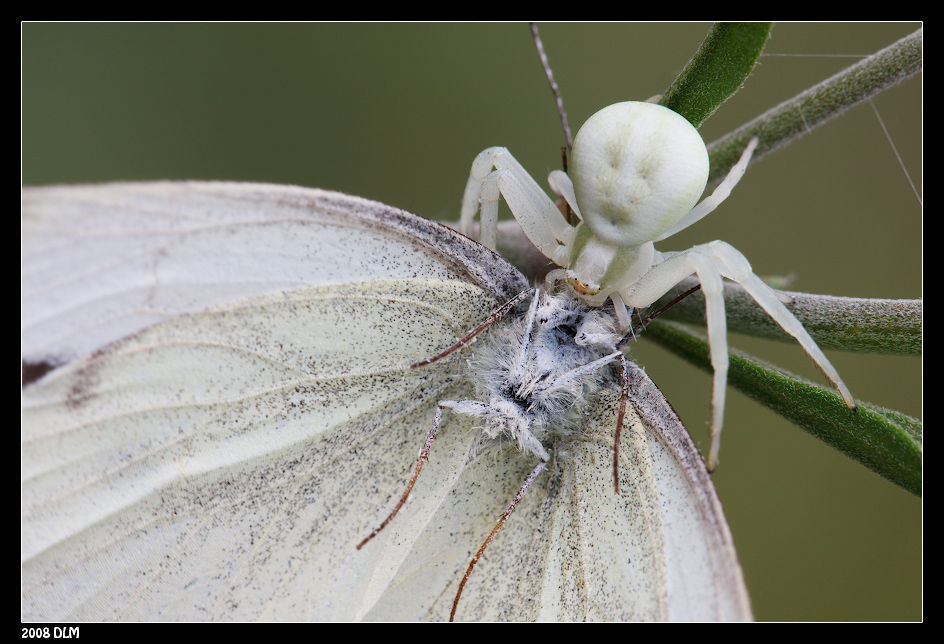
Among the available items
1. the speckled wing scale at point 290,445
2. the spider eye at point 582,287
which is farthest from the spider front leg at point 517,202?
the speckled wing scale at point 290,445

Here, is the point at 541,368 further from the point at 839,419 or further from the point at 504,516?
the point at 839,419

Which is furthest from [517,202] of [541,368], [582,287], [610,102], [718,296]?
[610,102]

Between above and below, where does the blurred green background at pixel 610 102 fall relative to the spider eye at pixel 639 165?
above

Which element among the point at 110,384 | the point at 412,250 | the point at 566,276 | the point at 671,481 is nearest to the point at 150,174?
the point at 110,384

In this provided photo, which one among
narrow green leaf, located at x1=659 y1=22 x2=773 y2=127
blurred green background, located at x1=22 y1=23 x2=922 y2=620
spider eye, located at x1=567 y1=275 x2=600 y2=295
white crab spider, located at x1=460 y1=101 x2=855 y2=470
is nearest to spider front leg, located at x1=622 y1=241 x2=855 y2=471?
white crab spider, located at x1=460 y1=101 x2=855 y2=470

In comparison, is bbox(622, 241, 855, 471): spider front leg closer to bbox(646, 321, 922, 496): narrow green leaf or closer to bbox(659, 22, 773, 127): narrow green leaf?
bbox(646, 321, 922, 496): narrow green leaf

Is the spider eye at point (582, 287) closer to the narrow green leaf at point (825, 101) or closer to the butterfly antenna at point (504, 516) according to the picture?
the butterfly antenna at point (504, 516)
